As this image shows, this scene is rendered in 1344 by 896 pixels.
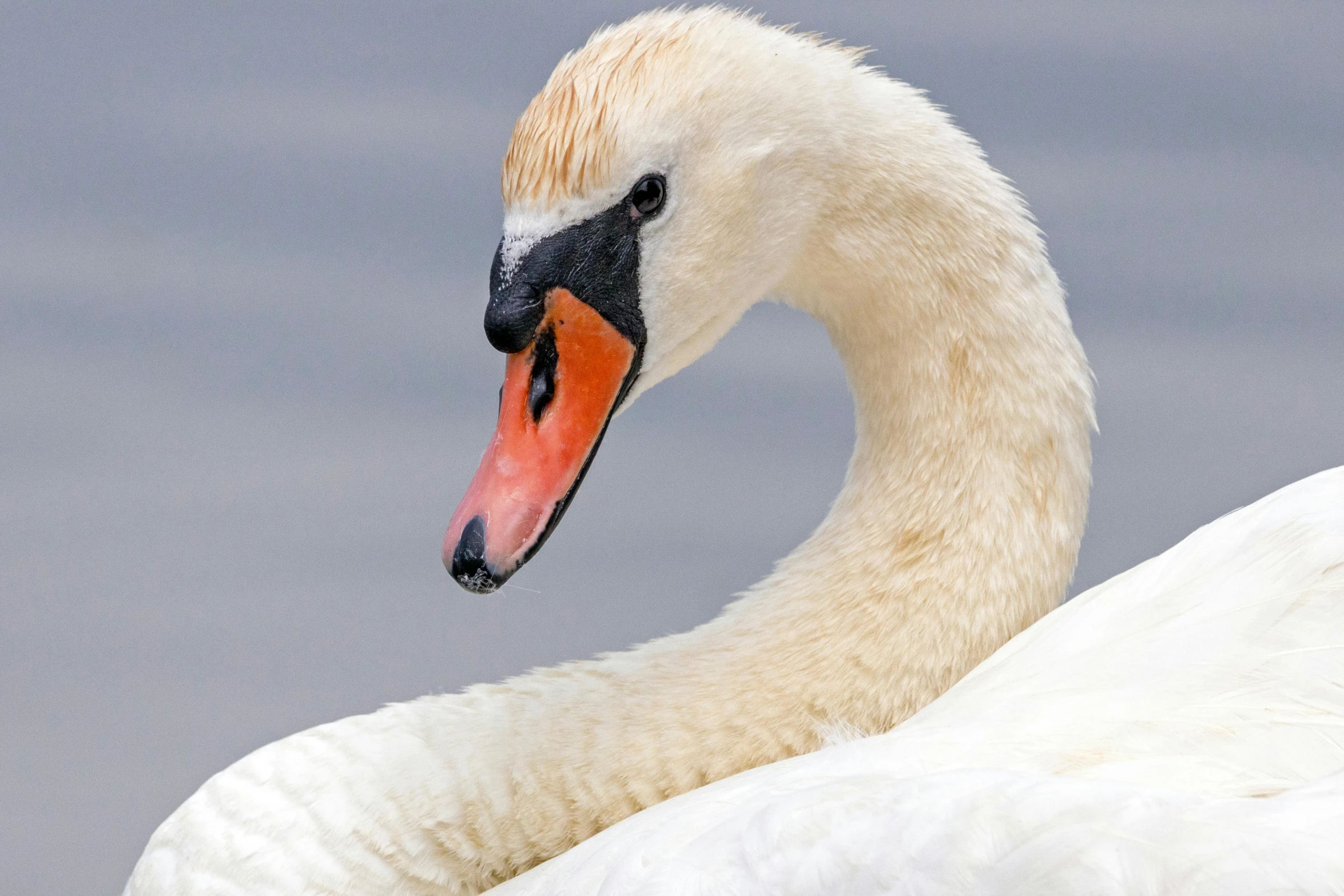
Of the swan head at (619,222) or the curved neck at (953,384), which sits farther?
the curved neck at (953,384)

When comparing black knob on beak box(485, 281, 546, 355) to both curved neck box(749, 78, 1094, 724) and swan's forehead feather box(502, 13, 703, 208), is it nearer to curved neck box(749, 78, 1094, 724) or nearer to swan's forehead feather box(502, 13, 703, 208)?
swan's forehead feather box(502, 13, 703, 208)

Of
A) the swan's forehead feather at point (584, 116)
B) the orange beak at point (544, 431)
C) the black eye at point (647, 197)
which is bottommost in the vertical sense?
the orange beak at point (544, 431)

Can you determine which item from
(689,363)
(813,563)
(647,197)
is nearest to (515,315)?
(647,197)

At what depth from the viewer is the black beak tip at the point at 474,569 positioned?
1832mm

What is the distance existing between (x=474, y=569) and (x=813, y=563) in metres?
0.52

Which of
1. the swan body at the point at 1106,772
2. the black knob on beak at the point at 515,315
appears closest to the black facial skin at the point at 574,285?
the black knob on beak at the point at 515,315

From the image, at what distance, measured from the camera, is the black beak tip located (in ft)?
6.01

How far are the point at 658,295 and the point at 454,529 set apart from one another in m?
0.36

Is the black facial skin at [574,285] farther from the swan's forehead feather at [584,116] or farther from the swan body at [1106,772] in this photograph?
the swan body at [1106,772]

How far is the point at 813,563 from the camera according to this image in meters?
2.20

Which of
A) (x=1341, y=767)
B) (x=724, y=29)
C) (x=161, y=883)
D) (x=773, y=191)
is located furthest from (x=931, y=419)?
(x=161, y=883)

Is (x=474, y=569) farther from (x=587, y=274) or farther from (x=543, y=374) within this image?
(x=587, y=274)

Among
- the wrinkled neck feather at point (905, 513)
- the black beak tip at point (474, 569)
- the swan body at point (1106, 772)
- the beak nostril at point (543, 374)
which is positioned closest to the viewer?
the swan body at point (1106, 772)

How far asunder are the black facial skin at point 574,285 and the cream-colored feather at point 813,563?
31mm
